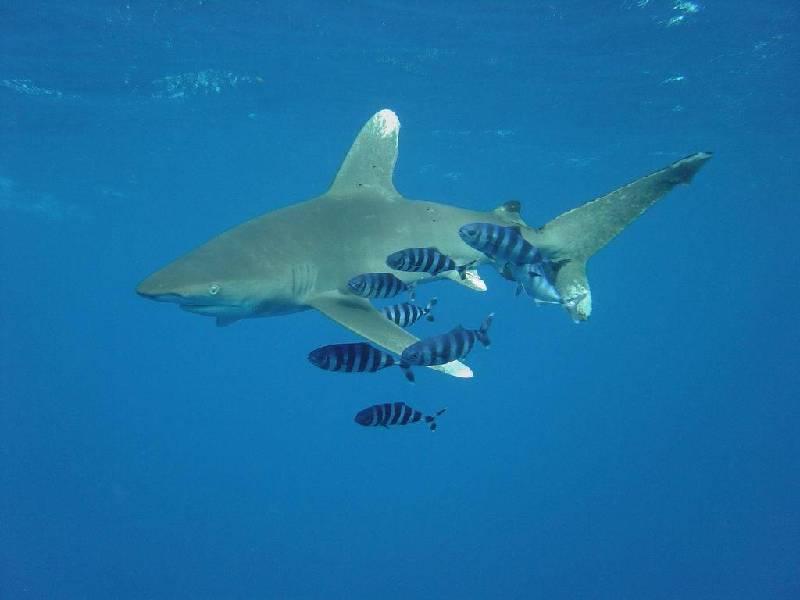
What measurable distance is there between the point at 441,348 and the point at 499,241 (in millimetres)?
1121

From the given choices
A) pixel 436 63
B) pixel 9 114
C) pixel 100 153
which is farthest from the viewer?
pixel 100 153

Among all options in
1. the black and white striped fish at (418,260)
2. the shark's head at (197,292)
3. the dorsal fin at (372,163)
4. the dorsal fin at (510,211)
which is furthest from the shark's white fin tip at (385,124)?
the shark's head at (197,292)

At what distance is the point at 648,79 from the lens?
19672mm

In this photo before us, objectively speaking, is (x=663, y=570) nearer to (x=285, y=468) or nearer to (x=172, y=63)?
(x=172, y=63)

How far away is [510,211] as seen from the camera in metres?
7.03

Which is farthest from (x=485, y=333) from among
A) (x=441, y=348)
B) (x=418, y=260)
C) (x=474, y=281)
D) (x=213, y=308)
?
(x=213, y=308)

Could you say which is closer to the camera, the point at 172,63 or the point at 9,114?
the point at 172,63

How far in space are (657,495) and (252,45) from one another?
39319 millimetres

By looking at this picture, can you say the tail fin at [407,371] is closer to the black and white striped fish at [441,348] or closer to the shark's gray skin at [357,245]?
the shark's gray skin at [357,245]

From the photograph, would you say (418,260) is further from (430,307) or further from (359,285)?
(430,307)

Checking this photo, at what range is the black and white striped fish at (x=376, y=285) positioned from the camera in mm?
5282

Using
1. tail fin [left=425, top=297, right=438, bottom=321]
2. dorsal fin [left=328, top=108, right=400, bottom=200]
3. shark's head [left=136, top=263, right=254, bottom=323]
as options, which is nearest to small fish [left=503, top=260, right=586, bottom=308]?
tail fin [left=425, top=297, right=438, bottom=321]

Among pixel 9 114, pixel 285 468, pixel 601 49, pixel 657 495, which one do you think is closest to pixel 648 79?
pixel 601 49

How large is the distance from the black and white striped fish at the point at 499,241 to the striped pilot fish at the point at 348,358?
120 centimetres
